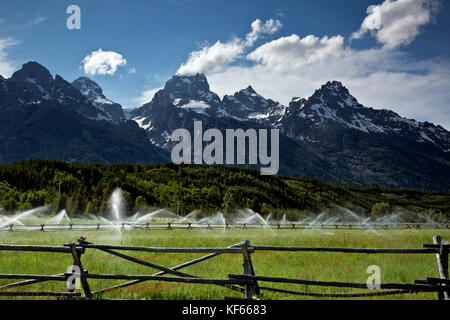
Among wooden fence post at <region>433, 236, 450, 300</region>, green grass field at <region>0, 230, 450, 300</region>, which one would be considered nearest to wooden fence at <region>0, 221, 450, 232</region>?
green grass field at <region>0, 230, 450, 300</region>

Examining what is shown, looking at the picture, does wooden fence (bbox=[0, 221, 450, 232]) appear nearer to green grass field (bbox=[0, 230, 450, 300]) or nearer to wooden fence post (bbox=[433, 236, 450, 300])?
green grass field (bbox=[0, 230, 450, 300])

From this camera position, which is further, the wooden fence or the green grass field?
the wooden fence

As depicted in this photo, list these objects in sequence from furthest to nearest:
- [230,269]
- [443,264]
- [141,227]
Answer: [141,227]
[230,269]
[443,264]

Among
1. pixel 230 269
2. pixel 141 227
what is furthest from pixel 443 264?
pixel 141 227

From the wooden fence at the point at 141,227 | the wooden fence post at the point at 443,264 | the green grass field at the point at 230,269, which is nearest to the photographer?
the wooden fence post at the point at 443,264

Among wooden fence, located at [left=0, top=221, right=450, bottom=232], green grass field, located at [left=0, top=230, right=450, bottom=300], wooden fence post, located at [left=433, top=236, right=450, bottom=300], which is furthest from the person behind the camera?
wooden fence, located at [left=0, top=221, right=450, bottom=232]

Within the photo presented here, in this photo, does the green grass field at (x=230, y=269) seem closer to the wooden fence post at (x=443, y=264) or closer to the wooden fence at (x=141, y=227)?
the wooden fence post at (x=443, y=264)

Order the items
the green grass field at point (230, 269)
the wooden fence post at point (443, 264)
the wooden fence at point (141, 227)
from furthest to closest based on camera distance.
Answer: the wooden fence at point (141, 227) → the green grass field at point (230, 269) → the wooden fence post at point (443, 264)

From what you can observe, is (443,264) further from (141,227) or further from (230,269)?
(141,227)

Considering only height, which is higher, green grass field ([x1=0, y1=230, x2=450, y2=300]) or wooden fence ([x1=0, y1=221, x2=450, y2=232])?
green grass field ([x1=0, y1=230, x2=450, y2=300])

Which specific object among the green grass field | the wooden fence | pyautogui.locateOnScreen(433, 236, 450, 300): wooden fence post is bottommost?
the wooden fence

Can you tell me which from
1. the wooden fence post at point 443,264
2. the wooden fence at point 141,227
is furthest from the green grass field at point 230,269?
the wooden fence at point 141,227

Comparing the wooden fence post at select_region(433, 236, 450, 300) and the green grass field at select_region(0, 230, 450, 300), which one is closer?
the wooden fence post at select_region(433, 236, 450, 300)

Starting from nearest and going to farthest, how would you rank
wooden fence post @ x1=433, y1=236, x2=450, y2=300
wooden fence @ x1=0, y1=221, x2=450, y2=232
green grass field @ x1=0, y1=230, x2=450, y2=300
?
wooden fence post @ x1=433, y1=236, x2=450, y2=300 → green grass field @ x1=0, y1=230, x2=450, y2=300 → wooden fence @ x1=0, y1=221, x2=450, y2=232
